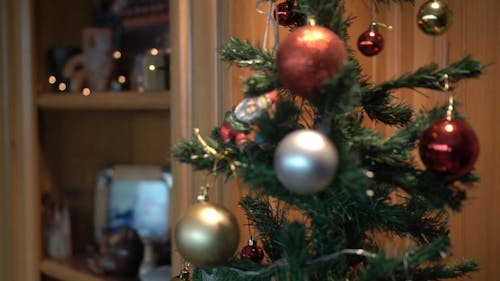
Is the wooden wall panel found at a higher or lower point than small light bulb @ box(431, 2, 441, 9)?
lower

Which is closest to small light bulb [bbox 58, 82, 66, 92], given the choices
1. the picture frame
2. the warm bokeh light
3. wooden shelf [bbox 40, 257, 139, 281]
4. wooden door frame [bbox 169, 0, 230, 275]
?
the warm bokeh light

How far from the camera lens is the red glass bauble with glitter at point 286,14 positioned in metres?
0.72

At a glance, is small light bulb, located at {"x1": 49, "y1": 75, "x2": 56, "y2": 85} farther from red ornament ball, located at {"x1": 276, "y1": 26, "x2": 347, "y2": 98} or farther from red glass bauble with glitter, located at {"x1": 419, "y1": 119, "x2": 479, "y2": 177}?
red glass bauble with glitter, located at {"x1": 419, "y1": 119, "x2": 479, "y2": 177}

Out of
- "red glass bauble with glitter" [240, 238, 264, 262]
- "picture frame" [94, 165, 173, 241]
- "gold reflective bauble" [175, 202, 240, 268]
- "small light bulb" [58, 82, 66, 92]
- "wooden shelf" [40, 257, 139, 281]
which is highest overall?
"small light bulb" [58, 82, 66, 92]

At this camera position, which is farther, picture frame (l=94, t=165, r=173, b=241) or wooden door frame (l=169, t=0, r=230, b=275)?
picture frame (l=94, t=165, r=173, b=241)

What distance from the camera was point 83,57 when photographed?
1.40 m

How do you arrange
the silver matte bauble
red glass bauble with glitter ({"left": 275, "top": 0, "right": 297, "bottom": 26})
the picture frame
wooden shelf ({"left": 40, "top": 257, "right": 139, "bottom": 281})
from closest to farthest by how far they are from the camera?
the silver matte bauble < red glass bauble with glitter ({"left": 275, "top": 0, "right": 297, "bottom": 26}) < wooden shelf ({"left": 40, "top": 257, "right": 139, "bottom": 281}) < the picture frame

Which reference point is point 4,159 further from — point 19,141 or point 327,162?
point 327,162

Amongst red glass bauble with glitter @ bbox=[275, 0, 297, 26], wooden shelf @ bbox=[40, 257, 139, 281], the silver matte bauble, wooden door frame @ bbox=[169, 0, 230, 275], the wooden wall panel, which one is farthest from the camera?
wooden shelf @ bbox=[40, 257, 139, 281]

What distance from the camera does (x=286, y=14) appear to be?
720 mm

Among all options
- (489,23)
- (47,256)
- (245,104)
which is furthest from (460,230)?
(47,256)

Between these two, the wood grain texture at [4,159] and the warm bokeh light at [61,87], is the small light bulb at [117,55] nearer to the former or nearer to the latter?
the warm bokeh light at [61,87]

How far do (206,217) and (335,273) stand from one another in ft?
0.55

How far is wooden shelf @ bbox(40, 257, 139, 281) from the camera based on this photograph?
4.02 ft
